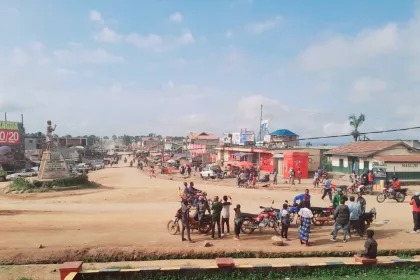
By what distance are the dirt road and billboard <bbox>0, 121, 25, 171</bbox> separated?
35.8 m

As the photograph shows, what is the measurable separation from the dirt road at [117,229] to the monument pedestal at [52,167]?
A: 5.08 meters

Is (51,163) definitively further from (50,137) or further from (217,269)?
(217,269)

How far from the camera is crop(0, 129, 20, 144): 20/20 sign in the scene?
56.2 metres

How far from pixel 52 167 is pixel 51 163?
0.39 m

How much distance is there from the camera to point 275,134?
61.5 metres

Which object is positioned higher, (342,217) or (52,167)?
(52,167)

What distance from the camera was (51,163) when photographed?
2977 centimetres

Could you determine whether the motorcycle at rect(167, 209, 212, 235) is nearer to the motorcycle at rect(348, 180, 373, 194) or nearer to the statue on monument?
the motorcycle at rect(348, 180, 373, 194)

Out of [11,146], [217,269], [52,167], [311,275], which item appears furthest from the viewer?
[11,146]

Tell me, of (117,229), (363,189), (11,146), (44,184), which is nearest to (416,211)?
(363,189)

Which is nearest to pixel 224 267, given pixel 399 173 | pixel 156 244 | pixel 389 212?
pixel 156 244

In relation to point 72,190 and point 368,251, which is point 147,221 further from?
point 72,190

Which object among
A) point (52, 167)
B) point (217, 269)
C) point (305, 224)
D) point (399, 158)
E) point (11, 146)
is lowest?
point (217, 269)

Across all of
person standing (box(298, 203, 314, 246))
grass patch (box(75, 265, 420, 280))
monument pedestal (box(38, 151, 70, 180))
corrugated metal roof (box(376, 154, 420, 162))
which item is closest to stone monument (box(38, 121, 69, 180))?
monument pedestal (box(38, 151, 70, 180))
